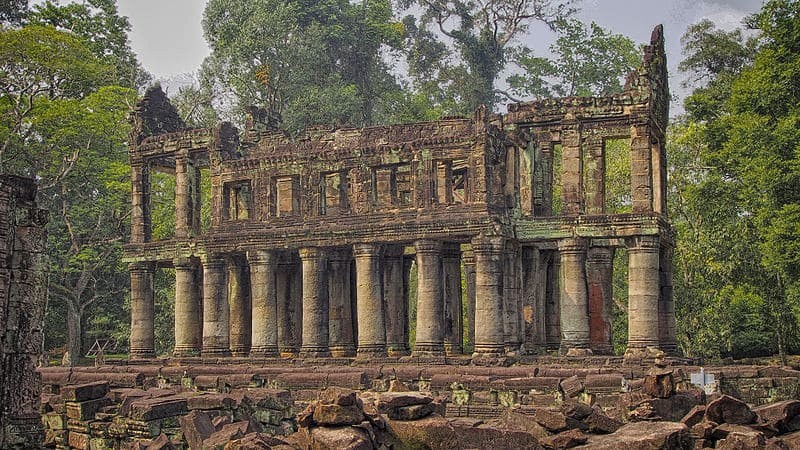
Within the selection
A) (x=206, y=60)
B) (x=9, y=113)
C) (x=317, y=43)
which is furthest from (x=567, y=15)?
(x=9, y=113)

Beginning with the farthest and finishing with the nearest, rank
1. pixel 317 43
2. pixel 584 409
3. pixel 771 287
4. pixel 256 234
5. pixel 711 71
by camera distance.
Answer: pixel 317 43, pixel 711 71, pixel 771 287, pixel 256 234, pixel 584 409

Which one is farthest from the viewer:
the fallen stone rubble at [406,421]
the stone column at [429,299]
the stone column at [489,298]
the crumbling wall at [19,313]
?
the stone column at [429,299]

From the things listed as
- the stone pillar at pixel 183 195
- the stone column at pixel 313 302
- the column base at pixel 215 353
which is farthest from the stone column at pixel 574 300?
the stone pillar at pixel 183 195

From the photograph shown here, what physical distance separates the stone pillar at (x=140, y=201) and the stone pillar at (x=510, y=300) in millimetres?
12317

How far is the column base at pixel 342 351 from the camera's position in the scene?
2953 centimetres

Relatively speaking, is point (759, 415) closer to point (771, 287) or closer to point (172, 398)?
point (172, 398)

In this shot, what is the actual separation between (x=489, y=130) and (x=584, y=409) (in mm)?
13530

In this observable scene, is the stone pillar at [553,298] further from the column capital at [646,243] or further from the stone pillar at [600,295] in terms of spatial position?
the column capital at [646,243]

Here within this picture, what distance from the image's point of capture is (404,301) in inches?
1209

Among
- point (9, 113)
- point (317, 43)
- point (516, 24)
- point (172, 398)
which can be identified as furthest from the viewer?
point (516, 24)

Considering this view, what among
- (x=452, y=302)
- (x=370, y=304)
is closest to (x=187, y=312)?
(x=370, y=304)

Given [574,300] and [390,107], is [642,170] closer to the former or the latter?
[574,300]

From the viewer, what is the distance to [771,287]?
3322cm

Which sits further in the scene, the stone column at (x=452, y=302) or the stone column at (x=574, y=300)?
the stone column at (x=452, y=302)
